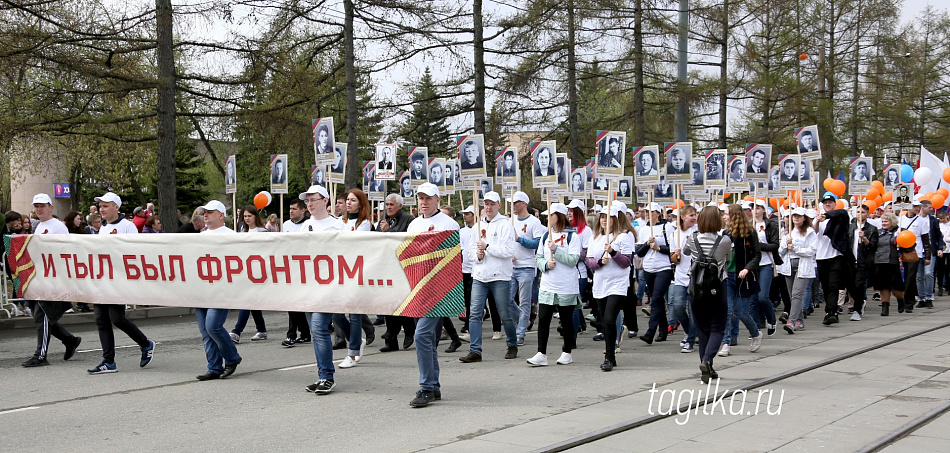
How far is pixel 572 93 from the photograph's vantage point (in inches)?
982

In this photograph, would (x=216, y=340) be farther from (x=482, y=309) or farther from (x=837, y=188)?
(x=837, y=188)

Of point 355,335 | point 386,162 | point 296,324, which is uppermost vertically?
point 386,162

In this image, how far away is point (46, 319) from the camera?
1047 centimetres

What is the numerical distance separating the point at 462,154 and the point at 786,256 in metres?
5.28

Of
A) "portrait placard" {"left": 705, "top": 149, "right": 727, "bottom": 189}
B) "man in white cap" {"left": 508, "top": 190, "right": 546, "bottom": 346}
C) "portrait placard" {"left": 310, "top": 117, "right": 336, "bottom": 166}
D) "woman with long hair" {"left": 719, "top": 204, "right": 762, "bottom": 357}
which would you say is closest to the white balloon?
"portrait placard" {"left": 705, "top": 149, "right": 727, "bottom": 189}

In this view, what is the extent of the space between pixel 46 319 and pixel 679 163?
360 inches

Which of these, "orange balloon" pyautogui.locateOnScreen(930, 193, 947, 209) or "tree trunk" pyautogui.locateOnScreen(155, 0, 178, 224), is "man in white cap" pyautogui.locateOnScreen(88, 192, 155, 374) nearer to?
"tree trunk" pyautogui.locateOnScreen(155, 0, 178, 224)

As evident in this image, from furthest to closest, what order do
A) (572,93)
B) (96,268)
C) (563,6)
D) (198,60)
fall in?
(572,93)
(563,6)
(198,60)
(96,268)

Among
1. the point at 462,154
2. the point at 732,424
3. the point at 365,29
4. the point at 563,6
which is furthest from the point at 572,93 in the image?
the point at 732,424

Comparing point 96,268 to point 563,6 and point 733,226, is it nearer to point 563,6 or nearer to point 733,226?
point 733,226


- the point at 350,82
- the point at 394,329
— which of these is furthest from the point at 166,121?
the point at 394,329

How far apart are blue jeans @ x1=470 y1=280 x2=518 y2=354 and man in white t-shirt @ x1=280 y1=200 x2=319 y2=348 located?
2.61m

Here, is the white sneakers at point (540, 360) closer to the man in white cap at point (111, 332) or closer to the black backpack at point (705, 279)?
the black backpack at point (705, 279)

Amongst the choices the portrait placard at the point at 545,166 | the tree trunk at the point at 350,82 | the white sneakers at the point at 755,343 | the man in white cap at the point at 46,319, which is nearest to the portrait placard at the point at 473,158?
the portrait placard at the point at 545,166
